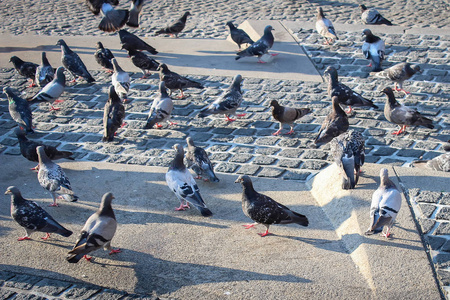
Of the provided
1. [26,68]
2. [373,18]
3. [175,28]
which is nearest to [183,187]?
[26,68]

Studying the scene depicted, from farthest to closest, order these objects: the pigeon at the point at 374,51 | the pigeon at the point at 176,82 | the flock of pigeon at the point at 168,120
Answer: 1. the pigeon at the point at 374,51
2. the pigeon at the point at 176,82
3. the flock of pigeon at the point at 168,120

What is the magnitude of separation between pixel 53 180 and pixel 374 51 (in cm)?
767

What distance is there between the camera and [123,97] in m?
10.5

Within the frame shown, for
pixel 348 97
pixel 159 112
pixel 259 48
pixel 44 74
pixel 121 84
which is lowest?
Answer: pixel 44 74

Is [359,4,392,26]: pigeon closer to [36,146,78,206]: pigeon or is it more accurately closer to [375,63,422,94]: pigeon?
[375,63,422,94]: pigeon

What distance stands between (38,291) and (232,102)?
516 centimetres

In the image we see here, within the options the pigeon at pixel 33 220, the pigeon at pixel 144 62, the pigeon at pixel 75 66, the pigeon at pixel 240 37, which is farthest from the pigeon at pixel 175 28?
the pigeon at pixel 33 220

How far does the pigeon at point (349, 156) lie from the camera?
21.8ft

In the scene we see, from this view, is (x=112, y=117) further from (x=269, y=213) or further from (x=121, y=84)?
(x=269, y=213)

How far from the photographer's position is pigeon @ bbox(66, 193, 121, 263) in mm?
5551

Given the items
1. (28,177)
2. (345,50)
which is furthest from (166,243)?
(345,50)

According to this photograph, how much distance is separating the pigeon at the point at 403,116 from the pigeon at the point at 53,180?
5.42m

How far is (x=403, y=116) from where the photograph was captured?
8.57 meters

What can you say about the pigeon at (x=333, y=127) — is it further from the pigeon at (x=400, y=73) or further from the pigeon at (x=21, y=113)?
the pigeon at (x=21, y=113)
